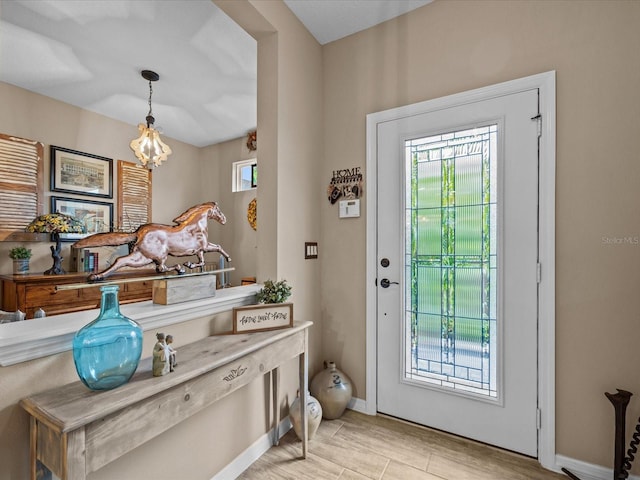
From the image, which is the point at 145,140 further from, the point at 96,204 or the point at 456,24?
the point at 456,24

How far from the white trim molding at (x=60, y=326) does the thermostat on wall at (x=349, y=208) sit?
1157 millimetres

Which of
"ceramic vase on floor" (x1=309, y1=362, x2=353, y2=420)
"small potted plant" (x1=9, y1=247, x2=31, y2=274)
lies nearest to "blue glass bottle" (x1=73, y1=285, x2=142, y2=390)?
"ceramic vase on floor" (x1=309, y1=362, x2=353, y2=420)

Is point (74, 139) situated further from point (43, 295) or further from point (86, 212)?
point (43, 295)

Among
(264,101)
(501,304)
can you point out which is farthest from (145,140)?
(501,304)

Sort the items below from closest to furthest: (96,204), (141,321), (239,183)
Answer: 1. (141,321)
2. (96,204)
3. (239,183)

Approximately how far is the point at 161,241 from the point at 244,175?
327 cm

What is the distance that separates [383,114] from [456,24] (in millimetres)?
687

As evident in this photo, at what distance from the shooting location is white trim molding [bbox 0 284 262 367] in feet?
2.90

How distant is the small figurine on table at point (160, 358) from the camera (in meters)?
1.06

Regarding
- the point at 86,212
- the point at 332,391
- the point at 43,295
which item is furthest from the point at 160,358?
the point at 86,212

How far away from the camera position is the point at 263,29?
6.36 ft

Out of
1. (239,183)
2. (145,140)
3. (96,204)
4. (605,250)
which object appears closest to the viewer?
(605,250)

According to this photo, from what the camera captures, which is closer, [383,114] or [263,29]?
[263,29]

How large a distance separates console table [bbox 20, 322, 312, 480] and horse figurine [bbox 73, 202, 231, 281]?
1.29 feet
